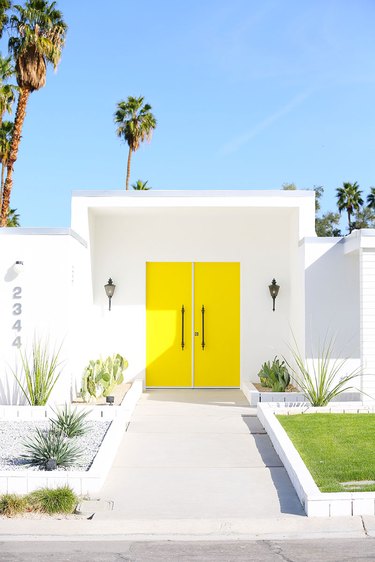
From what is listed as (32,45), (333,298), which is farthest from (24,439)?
(32,45)

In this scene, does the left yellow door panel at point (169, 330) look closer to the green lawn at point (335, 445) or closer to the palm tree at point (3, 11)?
the green lawn at point (335, 445)

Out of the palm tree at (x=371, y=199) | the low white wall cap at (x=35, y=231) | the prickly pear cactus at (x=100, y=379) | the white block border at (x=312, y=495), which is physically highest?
the palm tree at (x=371, y=199)

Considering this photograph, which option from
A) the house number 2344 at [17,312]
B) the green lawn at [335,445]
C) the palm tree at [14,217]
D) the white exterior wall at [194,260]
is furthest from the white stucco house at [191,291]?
the palm tree at [14,217]

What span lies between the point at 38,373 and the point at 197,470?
379 centimetres

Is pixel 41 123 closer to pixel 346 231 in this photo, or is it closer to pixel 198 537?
pixel 198 537

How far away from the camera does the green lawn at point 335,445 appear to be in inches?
267

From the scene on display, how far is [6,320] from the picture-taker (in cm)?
1087

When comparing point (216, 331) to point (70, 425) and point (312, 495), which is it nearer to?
point (70, 425)

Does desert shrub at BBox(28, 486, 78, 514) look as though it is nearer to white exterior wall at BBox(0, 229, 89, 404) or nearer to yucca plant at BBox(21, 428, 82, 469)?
yucca plant at BBox(21, 428, 82, 469)

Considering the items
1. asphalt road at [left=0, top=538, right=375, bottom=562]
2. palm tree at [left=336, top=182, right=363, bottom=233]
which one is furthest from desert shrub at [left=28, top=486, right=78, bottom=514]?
palm tree at [left=336, top=182, right=363, bottom=233]

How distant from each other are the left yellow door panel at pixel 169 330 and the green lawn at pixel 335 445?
422cm

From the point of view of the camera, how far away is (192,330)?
13.8 m

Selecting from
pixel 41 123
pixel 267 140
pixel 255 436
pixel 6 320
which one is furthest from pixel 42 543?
pixel 267 140

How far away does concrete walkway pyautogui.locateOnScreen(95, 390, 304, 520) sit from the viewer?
627cm
